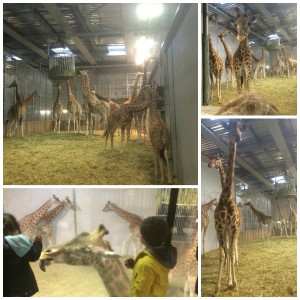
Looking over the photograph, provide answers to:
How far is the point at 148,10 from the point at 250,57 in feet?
1.79

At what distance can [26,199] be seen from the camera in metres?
1.86

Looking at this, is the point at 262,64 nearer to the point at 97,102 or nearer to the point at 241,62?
the point at 241,62

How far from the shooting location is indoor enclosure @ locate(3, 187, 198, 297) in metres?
1.86

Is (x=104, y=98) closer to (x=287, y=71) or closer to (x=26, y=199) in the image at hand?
(x=26, y=199)

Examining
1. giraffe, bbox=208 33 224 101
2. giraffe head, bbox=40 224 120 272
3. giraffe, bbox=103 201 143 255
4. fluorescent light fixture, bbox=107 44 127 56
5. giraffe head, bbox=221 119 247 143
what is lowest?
giraffe head, bbox=40 224 120 272

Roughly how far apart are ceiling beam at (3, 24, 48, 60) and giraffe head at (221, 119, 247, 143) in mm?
935

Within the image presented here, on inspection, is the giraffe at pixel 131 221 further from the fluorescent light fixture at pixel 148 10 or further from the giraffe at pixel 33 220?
the fluorescent light fixture at pixel 148 10

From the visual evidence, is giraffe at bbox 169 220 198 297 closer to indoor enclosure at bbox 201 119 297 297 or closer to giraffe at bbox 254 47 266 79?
indoor enclosure at bbox 201 119 297 297

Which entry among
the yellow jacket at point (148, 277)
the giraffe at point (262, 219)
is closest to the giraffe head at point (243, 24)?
the giraffe at point (262, 219)

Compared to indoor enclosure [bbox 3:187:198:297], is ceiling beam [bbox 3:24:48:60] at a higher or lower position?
higher

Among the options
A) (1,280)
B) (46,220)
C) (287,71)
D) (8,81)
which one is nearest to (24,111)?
(8,81)

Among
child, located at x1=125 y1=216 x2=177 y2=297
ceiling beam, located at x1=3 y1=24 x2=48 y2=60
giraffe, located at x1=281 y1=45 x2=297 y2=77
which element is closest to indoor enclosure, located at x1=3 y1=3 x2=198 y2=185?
ceiling beam, located at x1=3 y1=24 x2=48 y2=60

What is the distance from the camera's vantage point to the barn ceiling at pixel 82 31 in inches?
73.7

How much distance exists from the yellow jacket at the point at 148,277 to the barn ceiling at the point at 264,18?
3.82 feet
